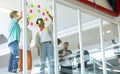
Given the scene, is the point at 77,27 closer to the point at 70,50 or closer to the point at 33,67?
the point at 70,50

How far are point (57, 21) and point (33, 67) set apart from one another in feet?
4.68

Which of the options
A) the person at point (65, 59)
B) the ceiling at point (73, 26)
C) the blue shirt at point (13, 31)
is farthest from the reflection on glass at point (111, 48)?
the blue shirt at point (13, 31)

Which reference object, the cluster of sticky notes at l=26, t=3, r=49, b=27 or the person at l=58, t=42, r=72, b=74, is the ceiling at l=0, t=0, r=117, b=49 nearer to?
the person at l=58, t=42, r=72, b=74

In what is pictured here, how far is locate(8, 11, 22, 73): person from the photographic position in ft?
15.9

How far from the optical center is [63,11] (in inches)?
256

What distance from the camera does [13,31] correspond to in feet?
16.4

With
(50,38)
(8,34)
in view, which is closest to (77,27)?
(50,38)

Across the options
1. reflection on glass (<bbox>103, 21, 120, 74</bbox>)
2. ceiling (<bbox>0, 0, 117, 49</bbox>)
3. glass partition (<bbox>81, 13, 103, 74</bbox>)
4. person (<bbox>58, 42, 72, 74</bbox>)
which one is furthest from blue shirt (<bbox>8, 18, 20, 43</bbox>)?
reflection on glass (<bbox>103, 21, 120, 74</bbox>)

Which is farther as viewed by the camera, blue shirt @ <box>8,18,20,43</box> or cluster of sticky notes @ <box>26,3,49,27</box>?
cluster of sticky notes @ <box>26,3,49,27</box>

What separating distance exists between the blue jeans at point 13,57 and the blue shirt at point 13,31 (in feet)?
0.27

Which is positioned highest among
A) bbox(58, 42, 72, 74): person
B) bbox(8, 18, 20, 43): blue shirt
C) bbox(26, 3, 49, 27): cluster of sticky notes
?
bbox(26, 3, 49, 27): cluster of sticky notes

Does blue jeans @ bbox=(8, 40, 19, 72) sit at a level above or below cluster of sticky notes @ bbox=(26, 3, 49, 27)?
below

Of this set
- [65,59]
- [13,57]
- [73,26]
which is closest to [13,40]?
[13,57]

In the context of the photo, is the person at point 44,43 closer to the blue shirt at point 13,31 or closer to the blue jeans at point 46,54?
the blue jeans at point 46,54
